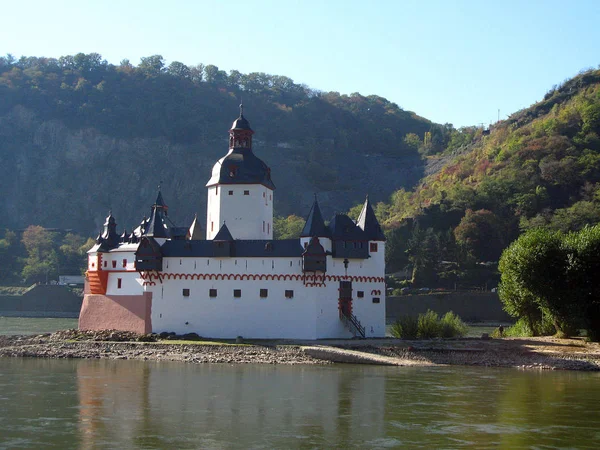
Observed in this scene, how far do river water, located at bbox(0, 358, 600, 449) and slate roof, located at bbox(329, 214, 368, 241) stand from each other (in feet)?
46.5

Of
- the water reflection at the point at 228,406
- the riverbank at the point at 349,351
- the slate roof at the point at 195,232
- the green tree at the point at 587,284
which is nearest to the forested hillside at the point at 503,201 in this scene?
the slate roof at the point at 195,232

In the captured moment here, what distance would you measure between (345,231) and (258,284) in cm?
697

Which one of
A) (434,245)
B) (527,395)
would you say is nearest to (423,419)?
(527,395)

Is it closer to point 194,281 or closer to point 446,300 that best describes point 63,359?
point 194,281

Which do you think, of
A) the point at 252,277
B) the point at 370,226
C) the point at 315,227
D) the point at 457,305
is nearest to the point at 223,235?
the point at 252,277

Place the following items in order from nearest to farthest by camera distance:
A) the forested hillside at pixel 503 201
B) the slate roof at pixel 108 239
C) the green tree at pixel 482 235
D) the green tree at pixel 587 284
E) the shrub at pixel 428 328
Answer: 1. the green tree at pixel 587 284
2. the shrub at pixel 428 328
3. the slate roof at pixel 108 239
4. the forested hillside at pixel 503 201
5. the green tree at pixel 482 235

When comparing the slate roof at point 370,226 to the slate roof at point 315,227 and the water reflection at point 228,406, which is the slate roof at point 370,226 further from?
the water reflection at point 228,406

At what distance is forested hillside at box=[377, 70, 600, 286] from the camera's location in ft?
393

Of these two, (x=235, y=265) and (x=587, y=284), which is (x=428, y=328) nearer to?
(x=587, y=284)

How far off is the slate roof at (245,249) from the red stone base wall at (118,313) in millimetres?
3507

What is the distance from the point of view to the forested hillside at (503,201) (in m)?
120

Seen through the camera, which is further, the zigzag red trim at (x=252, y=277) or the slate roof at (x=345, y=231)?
the slate roof at (x=345, y=231)

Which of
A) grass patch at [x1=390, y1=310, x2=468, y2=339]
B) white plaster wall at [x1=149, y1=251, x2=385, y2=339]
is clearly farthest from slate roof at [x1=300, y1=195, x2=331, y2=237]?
grass patch at [x1=390, y1=310, x2=468, y2=339]

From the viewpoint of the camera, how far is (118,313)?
199ft
